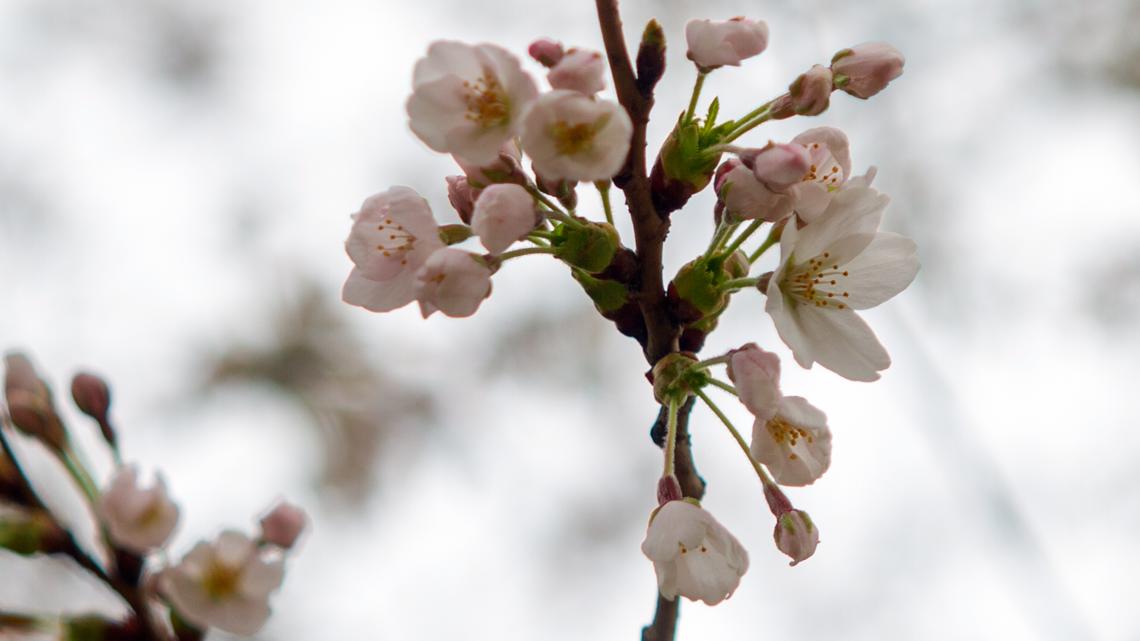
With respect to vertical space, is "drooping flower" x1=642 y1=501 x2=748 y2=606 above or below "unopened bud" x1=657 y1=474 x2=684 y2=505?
below

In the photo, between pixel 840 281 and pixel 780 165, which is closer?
pixel 780 165

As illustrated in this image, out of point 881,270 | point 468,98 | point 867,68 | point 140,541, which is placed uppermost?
point 867,68

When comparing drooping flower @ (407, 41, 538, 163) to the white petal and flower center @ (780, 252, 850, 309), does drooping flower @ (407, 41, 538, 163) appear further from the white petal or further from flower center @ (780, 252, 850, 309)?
the white petal

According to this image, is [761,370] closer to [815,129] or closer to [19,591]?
[815,129]

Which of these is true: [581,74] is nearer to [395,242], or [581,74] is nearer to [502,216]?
[502,216]

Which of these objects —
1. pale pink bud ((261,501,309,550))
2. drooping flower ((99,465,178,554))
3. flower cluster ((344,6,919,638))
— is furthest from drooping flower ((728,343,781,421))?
drooping flower ((99,465,178,554))

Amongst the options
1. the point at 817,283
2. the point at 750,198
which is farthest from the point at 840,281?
the point at 750,198

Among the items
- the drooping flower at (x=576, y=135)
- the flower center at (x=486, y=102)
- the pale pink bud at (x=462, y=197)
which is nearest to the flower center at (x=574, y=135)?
the drooping flower at (x=576, y=135)

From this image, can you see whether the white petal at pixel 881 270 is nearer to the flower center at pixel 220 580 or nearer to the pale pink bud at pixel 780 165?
the pale pink bud at pixel 780 165
